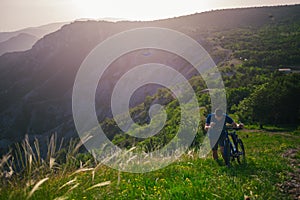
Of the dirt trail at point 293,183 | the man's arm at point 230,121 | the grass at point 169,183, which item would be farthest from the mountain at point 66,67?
Result: the grass at point 169,183

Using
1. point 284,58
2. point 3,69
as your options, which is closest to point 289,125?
point 284,58

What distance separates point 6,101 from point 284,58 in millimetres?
126223

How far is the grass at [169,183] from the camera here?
4.76 meters

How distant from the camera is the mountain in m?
111

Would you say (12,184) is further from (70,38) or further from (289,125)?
(70,38)

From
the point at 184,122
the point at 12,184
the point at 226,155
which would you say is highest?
the point at 12,184

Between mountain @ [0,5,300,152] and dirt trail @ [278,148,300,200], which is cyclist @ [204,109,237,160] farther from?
mountain @ [0,5,300,152]

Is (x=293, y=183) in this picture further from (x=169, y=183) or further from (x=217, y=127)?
(x=169, y=183)

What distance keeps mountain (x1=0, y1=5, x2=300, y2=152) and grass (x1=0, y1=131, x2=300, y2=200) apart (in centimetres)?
7239

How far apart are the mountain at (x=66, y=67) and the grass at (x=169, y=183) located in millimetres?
72387

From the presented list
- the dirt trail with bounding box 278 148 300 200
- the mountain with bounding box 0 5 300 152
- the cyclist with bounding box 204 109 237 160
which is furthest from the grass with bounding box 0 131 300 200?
the mountain with bounding box 0 5 300 152

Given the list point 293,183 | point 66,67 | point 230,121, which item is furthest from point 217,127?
point 66,67

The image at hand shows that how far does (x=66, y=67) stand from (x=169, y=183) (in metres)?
157

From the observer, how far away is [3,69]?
622 ft
